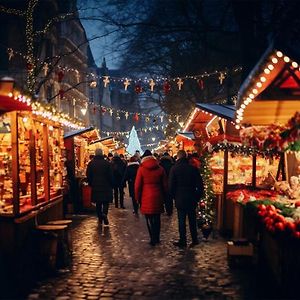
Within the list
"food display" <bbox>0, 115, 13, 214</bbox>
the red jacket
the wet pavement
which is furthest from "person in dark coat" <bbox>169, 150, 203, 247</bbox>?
"food display" <bbox>0, 115, 13, 214</bbox>

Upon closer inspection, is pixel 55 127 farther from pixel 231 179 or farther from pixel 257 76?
pixel 257 76

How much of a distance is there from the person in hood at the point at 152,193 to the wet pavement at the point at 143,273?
42 centimetres

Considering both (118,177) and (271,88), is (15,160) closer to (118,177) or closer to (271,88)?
(271,88)

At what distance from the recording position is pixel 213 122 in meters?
15.8

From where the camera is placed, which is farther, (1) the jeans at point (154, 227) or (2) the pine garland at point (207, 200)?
(2) the pine garland at point (207, 200)

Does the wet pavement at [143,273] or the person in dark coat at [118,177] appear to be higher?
the person in dark coat at [118,177]

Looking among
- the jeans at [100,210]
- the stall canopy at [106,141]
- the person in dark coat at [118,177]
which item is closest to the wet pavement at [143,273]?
the jeans at [100,210]

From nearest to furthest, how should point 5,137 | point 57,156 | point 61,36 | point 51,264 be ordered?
point 51,264 → point 5,137 → point 57,156 → point 61,36

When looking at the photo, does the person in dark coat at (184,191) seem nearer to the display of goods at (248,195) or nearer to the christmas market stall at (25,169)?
the display of goods at (248,195)

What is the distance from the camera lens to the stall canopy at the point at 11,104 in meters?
7.39

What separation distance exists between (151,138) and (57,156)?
9935 centimetres

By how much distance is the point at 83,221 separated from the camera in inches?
568

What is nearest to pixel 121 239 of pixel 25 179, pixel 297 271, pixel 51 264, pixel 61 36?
pixel 25 179

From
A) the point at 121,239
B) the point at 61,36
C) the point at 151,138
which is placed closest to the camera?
the point at 121,239
